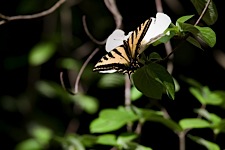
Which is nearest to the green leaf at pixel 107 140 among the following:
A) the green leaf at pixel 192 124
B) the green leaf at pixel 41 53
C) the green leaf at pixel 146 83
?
the green leaf at pixel 192 124

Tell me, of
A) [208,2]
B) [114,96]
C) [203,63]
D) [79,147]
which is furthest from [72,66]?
[208,2]

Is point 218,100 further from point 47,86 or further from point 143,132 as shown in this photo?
point 47,86

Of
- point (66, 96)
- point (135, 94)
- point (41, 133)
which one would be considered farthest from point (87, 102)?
point (135, 94)

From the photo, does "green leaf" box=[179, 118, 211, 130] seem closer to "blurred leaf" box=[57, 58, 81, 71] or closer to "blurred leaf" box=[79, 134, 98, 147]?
"blurred leaf" box=[79, 134, 98, 147]

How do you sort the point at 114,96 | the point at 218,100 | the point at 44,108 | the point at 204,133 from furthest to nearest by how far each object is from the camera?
the point at 44,108 → the point at 114,96 → the point at 204,133 → the point at 218,100

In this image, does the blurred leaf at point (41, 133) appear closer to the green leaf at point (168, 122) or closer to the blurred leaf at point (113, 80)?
the blurred leaf at point (113, 80)

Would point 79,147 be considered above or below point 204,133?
above
